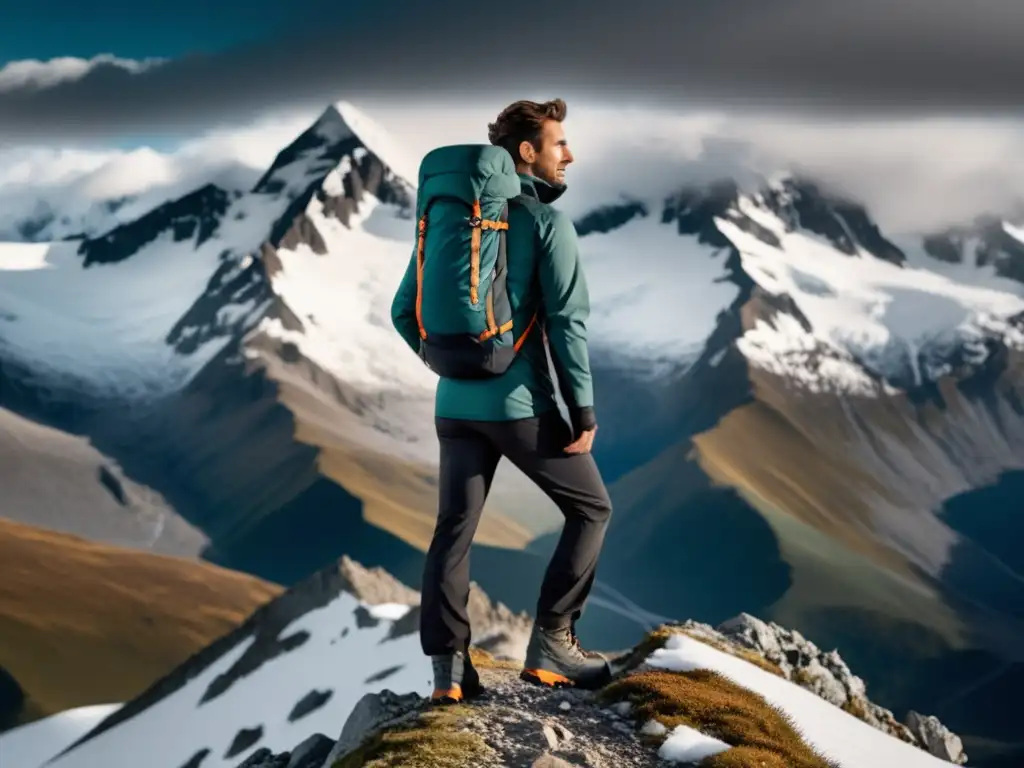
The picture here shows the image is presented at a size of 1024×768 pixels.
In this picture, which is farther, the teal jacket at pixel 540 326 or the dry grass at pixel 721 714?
the teal jacket at pixel 540 326

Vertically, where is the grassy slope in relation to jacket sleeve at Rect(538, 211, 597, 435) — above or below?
below

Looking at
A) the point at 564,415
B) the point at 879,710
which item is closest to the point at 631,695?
the point at 564,415

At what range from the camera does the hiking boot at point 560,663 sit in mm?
17047

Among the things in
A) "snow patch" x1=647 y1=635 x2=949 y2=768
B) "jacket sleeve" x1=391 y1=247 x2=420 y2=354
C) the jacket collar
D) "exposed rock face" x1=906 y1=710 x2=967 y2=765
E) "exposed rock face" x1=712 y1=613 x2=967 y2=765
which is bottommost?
"exposed rock face" x1=906 y1=710 x2=967 y2=765

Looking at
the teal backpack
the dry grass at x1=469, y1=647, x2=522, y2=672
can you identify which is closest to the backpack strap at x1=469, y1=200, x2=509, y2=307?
the teal backpack

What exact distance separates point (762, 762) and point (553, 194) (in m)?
7.11

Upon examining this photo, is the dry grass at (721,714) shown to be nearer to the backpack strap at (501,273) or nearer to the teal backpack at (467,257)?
the teal backpack at (467,257)

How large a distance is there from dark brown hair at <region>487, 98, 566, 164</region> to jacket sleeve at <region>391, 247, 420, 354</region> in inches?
73.0


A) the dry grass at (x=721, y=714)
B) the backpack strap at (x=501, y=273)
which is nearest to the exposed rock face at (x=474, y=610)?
the dry grass at (x=721, y=714)

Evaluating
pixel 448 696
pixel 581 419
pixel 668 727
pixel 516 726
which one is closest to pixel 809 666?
pixel 668 727

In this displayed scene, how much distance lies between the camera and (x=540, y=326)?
52.1 ft

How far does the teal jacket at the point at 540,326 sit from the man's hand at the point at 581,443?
0.11m

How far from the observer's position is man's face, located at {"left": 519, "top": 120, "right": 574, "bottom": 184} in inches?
643

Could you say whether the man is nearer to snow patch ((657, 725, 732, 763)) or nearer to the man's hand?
the man's hand
